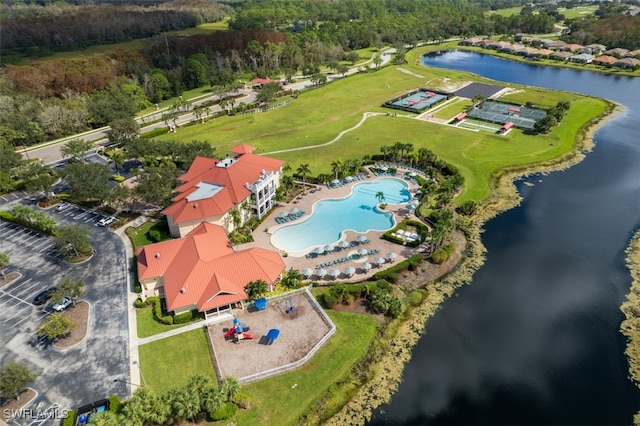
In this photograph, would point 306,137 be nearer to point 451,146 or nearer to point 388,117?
point 388,117

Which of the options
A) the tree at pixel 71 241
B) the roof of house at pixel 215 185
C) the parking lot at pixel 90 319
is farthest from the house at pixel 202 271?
the tree at pixel 71 241

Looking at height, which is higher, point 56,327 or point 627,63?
point 56,327

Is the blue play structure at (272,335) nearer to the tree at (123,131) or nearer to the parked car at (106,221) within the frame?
the parked car at (106,221)

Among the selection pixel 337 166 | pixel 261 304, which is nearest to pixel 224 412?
pixel 261 304

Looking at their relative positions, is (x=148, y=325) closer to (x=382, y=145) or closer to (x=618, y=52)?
(x=382, y=145)

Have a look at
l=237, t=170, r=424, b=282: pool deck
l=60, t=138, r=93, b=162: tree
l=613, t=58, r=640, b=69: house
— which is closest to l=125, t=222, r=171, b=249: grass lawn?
l=237, t=170, r=424, b=282: pool deck

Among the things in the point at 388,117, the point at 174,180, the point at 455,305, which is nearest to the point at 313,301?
the point at 455,305

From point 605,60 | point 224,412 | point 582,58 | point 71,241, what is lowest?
point 605,60

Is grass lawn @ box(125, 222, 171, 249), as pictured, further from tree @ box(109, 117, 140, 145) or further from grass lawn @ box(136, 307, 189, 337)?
tree @ box(109, 117, 140, 145)
